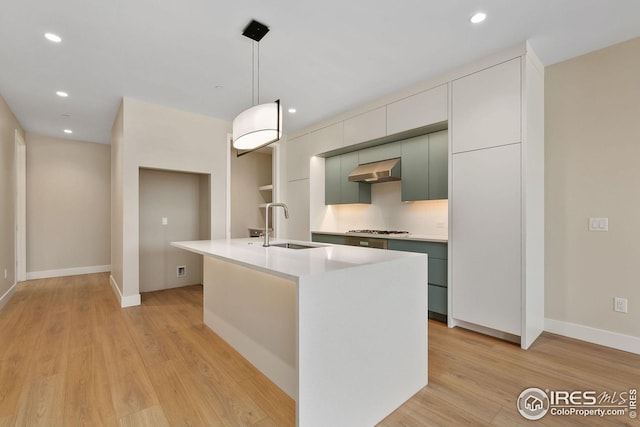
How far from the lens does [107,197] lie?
19.7 feet

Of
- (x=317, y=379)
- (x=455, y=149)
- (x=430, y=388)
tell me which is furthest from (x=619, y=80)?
(x=317, y=379)

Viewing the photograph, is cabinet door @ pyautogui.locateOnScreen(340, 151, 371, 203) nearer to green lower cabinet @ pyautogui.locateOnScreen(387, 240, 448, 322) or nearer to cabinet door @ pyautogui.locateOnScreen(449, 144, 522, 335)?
green lower cabinet @ pyautogui.locateOnScreen(387, 240, 448, 322)

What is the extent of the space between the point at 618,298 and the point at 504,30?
95.9 inches

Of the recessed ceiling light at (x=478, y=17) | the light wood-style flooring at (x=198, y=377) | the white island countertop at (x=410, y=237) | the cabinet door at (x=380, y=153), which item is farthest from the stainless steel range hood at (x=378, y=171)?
the light wood-style flooring at (x=198, y=377)

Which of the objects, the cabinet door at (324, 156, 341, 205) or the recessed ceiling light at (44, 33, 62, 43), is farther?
the cabinet door at (324, 156, 341, 205)

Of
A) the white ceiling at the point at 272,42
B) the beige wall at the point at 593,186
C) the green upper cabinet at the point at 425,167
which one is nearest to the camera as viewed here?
the white ceiling at the point at 272,42

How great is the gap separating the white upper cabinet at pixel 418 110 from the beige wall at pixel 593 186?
985 mm

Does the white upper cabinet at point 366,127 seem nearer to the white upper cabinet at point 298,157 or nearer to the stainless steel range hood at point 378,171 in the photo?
the stainless steel range hood at point 378,171

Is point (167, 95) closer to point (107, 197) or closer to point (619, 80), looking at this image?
point (107, 197)

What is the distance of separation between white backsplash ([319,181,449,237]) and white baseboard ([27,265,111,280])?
15.1ft

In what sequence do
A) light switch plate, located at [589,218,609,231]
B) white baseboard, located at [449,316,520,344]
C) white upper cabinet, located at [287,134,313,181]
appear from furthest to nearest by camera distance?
white upper cabinet, located at [287,134,313,181]
white baseboard, located at [449,316,520,344]
light switch plate, located at [589,218,609,231]

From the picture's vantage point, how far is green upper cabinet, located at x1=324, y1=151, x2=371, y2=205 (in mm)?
4359

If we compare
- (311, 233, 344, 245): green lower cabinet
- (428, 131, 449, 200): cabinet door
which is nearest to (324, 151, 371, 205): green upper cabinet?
(311, 233, 344, 245): green lower cabinet

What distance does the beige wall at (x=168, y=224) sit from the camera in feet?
15.0
